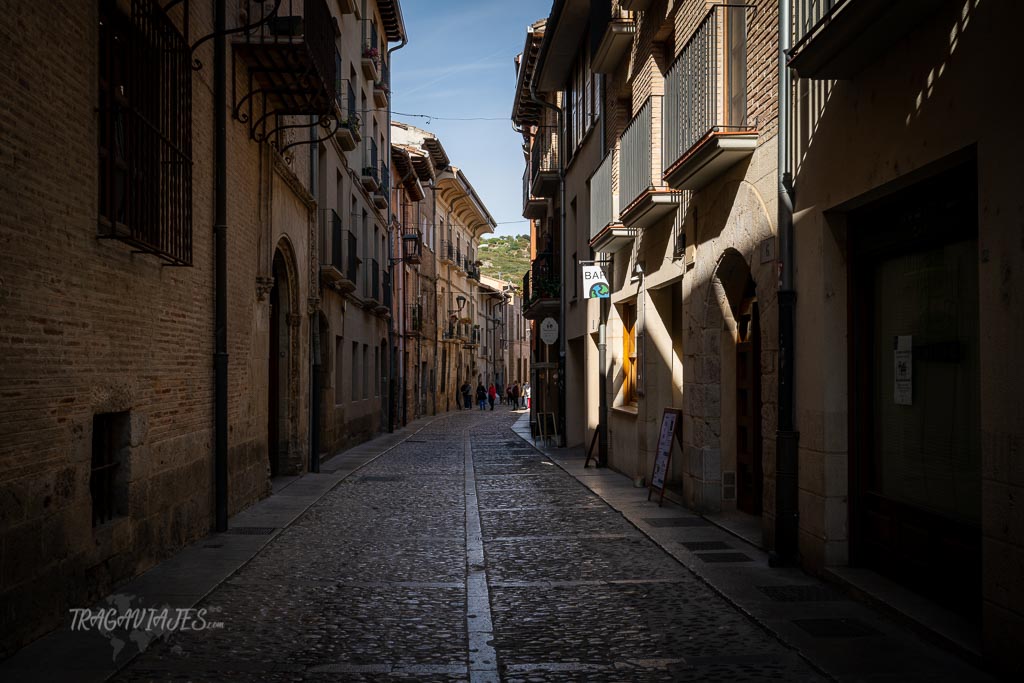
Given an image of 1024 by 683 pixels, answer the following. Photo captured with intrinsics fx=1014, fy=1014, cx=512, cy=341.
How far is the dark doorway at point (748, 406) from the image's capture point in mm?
11102

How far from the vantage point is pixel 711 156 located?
31.3ft

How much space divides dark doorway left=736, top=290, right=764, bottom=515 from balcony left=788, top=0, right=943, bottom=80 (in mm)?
4228

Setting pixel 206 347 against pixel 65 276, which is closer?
pixel 65 276

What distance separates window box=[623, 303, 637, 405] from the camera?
16.8m

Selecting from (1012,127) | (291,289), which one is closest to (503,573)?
(1012,127)

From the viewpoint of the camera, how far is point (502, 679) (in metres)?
5.34

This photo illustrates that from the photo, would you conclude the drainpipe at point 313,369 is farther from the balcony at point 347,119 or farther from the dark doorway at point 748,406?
the dark doorway at point 748,406

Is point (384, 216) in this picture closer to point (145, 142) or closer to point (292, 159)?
point (292, 159)

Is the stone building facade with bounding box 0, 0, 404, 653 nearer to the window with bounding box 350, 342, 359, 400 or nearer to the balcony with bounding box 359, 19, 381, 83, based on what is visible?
the window with bounding box 350, 342, 359, 400

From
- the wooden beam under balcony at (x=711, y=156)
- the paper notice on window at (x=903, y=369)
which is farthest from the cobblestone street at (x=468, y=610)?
the wooden beam under balcony at (x=711, y=156)

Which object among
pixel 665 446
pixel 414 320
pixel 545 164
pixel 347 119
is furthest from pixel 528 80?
pixel 665 446

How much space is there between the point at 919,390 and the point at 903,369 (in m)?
0.23

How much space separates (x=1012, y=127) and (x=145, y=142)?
20.6ft

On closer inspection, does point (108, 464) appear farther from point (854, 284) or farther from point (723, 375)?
point (723, 375)
